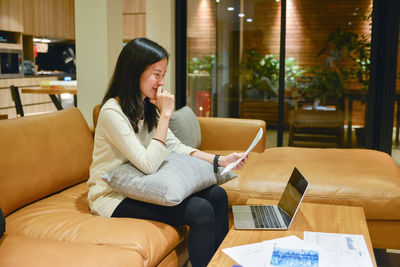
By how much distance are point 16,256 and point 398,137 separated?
4.42 metres

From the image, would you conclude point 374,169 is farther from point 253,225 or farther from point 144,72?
point 144,72

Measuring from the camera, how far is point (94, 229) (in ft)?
5.52

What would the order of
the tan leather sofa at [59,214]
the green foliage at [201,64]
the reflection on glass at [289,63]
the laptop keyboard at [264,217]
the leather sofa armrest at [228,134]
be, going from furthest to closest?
the green foliage at [201,64], the reflection on glass at [289,63], the leather sofa armrest at [228,134], the laptop keyboard at [264,217], the tan leather sofa at [59,214]

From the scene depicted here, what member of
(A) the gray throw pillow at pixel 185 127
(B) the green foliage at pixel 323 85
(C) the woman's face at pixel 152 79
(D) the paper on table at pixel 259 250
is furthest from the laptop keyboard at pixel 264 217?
(B) the green foliage at pixel 323 85

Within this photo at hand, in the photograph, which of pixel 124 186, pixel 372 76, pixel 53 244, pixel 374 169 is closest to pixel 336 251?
pixel 124 186

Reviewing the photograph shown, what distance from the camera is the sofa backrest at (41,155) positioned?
1.89m

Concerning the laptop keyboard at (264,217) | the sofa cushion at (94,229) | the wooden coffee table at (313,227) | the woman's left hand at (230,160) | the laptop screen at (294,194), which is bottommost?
the sofa cushion at (94,229)

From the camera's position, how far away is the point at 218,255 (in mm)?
1468

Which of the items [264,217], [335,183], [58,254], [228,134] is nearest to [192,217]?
[264,217]

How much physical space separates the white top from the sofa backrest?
303 mm

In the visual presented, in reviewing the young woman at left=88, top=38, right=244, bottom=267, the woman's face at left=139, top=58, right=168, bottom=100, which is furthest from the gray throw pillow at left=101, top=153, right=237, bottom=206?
the woman's face at left=139, top=58, right=168, bottom=100

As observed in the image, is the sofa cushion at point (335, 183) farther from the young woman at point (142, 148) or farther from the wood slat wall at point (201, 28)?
the wood slat wall at point (201, 28)

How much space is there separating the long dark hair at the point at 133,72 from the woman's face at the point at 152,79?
18 millimetres

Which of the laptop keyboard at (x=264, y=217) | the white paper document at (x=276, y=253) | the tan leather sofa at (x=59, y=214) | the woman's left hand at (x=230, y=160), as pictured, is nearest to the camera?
the white paper document at (x=276, y=253)
